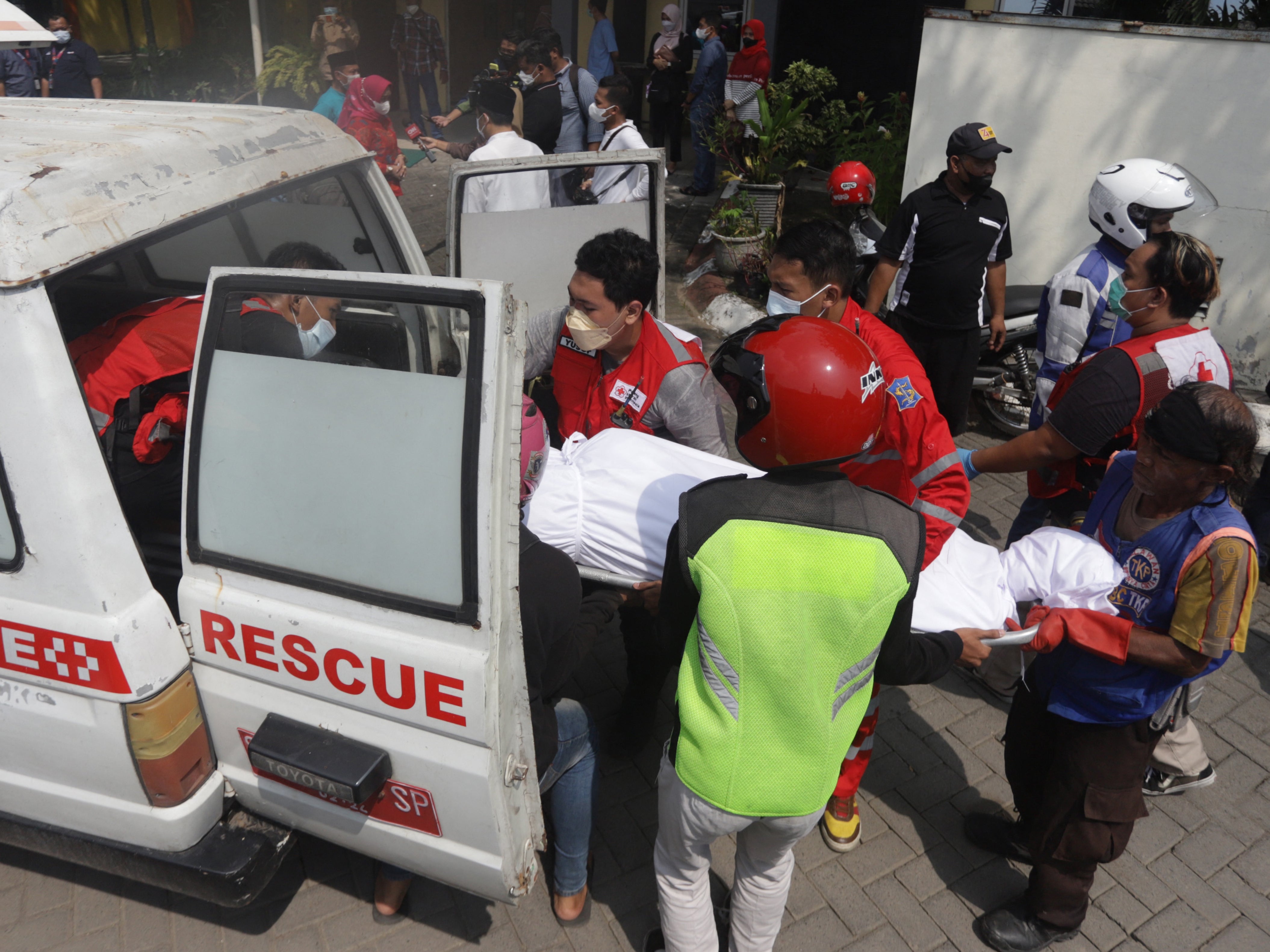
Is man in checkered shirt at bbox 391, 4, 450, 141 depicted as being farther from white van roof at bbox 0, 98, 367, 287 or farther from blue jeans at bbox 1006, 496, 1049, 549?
blue jeans at bbox 1006, 496, 1049, 549

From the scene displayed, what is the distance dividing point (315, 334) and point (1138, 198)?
3.15 m

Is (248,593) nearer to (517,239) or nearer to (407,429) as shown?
(407,429)

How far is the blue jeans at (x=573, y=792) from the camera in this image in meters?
2.51

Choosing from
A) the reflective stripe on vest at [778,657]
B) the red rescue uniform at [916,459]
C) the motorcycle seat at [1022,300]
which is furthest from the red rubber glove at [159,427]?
the motorcycle seat at [1022,300]

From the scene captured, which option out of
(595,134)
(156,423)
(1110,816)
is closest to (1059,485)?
(1110,816)

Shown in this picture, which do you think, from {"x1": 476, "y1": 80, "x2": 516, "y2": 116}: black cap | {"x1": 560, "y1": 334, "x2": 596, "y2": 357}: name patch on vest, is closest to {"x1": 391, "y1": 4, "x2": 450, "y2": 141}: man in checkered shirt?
{"x1": 476, "y1": 80, "x2": 516, "y2": 116}: black cap

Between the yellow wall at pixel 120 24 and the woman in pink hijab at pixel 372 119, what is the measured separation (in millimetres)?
10522

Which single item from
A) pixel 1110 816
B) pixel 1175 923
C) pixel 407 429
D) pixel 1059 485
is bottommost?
pixel 1175 923

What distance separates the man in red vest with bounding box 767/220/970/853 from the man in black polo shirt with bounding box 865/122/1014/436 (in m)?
1.84

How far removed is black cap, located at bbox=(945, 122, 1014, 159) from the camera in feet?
14.6

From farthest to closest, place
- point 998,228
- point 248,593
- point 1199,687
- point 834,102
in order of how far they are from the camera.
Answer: point 834,102 < point 998,228 < point 1199,687 < point 248,593

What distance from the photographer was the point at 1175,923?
9.16 ft

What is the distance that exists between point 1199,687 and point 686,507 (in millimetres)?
1791

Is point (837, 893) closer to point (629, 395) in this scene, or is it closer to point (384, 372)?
point (629, 395)
